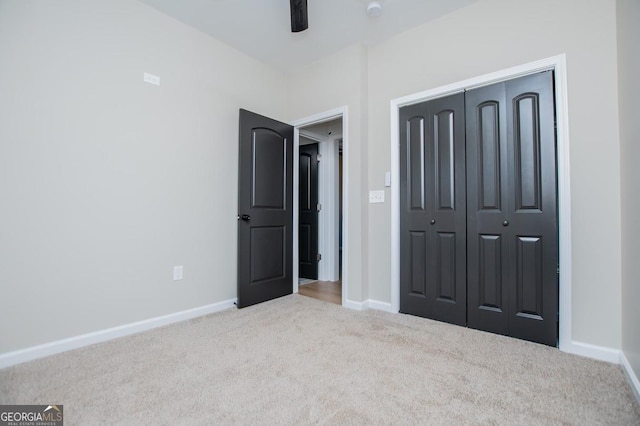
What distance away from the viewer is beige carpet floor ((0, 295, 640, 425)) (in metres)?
1.38

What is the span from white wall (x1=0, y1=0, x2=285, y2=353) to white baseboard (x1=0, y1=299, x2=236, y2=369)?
5cm

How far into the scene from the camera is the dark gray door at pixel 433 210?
8.31 feet

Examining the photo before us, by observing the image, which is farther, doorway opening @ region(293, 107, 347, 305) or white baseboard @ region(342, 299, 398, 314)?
doorway opening @ region(293, 107, 347, 305)

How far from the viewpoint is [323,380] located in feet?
5.47

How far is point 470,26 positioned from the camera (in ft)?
8.21

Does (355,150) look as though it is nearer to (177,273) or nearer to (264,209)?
(264,209)

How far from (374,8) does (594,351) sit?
296cm

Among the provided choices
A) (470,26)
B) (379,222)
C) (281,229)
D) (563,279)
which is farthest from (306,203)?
(563,279)

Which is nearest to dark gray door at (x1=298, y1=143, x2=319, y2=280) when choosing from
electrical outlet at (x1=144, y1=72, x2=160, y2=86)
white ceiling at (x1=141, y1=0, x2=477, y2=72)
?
white ceiling at (x1=141, y1=0, x2=477, y2=72)

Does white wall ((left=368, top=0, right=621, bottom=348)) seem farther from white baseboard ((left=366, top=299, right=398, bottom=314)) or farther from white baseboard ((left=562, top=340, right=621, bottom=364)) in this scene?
white baseboard ((left=366, top=299, right=398, bottom=314))

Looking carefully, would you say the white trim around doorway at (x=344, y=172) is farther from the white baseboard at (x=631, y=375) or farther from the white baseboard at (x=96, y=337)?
the white baseboard at (x=631, y=375)

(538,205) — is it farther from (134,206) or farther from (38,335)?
(38,335)

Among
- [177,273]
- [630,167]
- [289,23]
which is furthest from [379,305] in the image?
[289,23]

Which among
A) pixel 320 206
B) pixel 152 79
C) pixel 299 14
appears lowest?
pixel 320 206
